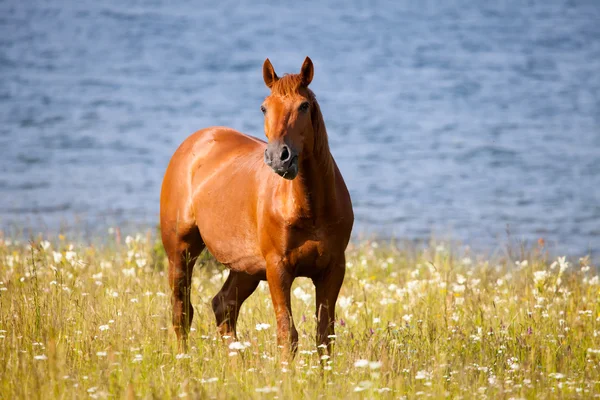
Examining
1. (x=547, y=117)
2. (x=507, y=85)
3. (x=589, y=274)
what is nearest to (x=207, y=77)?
(x=507, y=85)

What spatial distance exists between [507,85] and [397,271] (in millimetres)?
25816

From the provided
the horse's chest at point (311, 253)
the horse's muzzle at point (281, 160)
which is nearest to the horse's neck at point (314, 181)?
the horse's chest at point (311, 253)

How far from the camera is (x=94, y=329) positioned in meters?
5.73

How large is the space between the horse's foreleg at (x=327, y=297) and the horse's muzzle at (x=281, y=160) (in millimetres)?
841

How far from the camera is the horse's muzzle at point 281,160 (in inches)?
188

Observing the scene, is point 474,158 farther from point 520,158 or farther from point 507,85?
point 507,85

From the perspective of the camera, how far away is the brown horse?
16.6 feet

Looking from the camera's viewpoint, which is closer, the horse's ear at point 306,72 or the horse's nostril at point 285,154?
the horse's nostril at point 285,154

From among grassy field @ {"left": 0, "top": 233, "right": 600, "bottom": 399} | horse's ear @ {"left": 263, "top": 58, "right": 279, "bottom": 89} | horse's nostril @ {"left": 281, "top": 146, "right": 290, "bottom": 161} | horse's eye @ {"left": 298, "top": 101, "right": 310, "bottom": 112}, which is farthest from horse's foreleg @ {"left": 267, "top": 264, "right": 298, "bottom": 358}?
horse's ear @ {"left": 263, "top": 58, "right": 279, "bottom": 89}

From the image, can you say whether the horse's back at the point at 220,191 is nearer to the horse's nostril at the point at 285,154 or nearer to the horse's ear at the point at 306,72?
the horse's ear at the point at 306,72

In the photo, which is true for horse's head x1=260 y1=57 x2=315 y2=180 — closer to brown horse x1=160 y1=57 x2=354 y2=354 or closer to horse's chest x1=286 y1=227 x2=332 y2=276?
brown horse x1=160 y1=57 x2=354 y2=354

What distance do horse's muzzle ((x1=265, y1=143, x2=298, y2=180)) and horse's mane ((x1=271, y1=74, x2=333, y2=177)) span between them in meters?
0.39

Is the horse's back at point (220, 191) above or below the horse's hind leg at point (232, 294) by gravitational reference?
above

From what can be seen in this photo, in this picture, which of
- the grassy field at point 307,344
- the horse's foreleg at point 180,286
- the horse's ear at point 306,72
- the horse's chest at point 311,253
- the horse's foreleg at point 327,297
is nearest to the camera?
the grassy field at point 307,344
